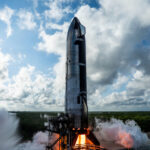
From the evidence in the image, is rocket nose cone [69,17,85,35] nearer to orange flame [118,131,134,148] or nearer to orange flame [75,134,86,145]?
orange flame [75,134,86,145]

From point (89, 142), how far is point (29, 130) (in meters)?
49.5

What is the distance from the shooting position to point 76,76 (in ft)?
71.9

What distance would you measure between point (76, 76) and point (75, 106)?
13.7ft

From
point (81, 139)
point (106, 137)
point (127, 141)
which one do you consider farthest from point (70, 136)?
point (106, 137)

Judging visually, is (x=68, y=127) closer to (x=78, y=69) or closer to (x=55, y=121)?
(x=55, y=121)

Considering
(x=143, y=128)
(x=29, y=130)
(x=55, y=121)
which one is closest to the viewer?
(x=55, y=121)

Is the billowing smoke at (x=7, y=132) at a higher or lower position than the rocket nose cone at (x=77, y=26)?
lower

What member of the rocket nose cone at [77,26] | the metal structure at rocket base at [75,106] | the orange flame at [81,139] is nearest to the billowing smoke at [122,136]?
the metal structure at rocket base at [75,106]

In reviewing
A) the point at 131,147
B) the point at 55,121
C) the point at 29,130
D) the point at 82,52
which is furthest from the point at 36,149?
the point at 29,130

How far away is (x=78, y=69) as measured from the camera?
2230 cm

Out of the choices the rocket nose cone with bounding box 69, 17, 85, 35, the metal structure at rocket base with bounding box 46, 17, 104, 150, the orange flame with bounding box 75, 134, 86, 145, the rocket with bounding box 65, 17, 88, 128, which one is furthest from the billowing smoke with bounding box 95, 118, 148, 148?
the rocket nose cone with bounding box 69, 17, 85, 35

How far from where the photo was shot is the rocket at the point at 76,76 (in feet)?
68.1

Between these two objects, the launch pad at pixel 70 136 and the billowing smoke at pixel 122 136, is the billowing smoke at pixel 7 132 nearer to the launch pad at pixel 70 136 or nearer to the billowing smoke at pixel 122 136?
the launch pad at pixel 70 136

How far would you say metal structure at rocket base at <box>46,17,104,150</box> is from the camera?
775 inches
